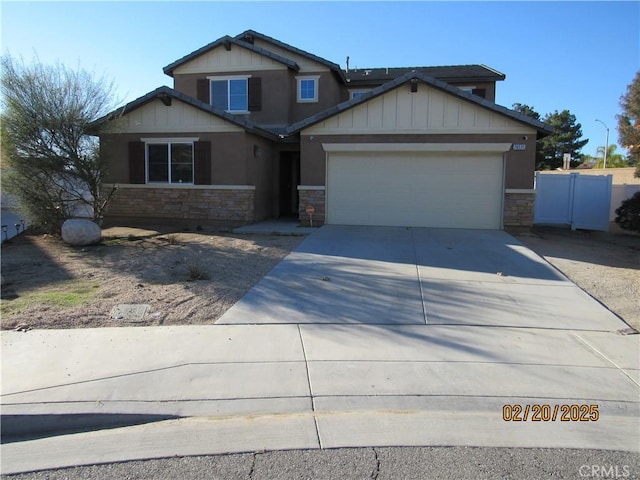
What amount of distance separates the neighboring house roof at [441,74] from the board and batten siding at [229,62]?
164 inches

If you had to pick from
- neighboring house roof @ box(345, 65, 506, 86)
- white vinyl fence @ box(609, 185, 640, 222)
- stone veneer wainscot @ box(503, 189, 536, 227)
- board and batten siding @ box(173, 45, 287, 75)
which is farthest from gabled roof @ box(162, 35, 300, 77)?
white vinyl fence @ box(609, 185, 640, 222)

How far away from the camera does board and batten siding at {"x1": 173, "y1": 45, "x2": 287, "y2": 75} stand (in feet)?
61.8

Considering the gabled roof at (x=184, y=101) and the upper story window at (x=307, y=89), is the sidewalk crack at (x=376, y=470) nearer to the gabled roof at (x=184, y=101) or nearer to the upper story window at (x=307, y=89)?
the gabled roof at (x=184, y=101)

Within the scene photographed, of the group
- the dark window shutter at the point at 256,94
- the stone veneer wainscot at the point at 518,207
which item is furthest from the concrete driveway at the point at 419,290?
the dark window shutter at the point at 256,94

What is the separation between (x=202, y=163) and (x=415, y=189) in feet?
22.6

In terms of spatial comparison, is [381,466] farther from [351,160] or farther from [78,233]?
[351,160]

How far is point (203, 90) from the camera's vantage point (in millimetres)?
19375

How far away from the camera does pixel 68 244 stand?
12.3 meters

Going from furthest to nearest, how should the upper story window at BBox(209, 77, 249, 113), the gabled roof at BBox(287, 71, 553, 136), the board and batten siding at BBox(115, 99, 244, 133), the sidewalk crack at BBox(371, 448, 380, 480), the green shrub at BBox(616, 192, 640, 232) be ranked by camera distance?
the upper story window at BBox(209, 77, 249, 113), the green shrub at BBox(616, 192, 640, 232), the board and batten siding at BBox(115, 99, 244, 133), the gabled roof at BBox(287, 71, 553, 136), the sidewalk crack at BBox(371, 448, 380, 480)

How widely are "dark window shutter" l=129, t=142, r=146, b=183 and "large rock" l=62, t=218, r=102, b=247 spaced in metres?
4.38

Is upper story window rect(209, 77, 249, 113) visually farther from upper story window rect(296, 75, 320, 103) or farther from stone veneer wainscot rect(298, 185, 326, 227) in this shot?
stone veneer wainscot rect(298, 185, 326, 227)

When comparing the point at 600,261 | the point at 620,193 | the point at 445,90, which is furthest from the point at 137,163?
the point at 620,193
